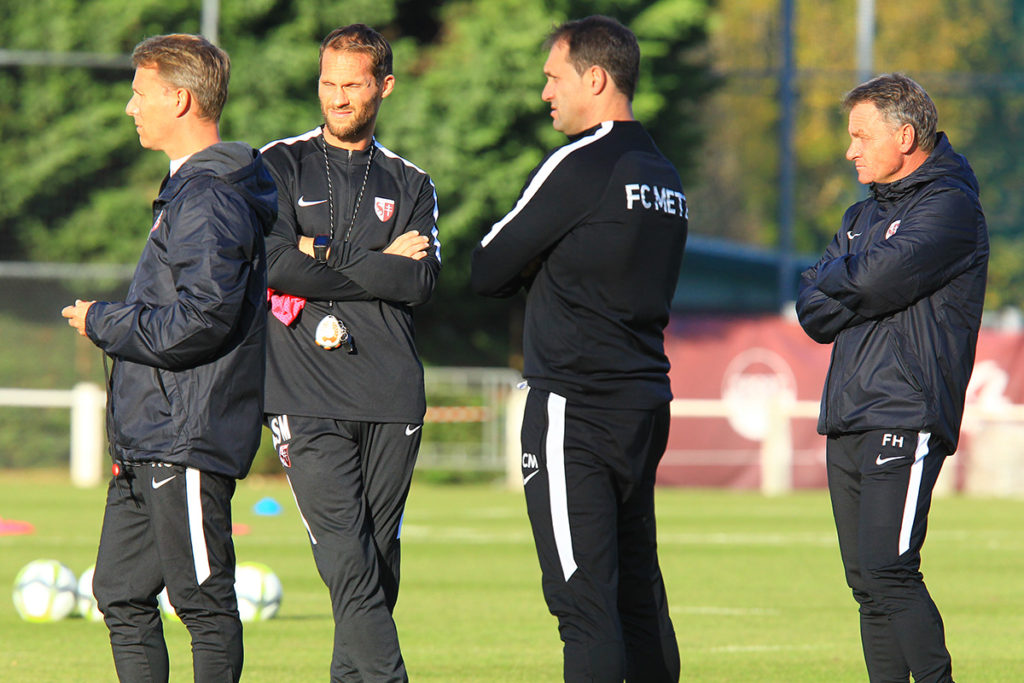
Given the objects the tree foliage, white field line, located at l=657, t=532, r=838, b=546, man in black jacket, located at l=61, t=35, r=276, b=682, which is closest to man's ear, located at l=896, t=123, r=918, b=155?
man in black jacket, located at l=61, t=35, r=276, b=682

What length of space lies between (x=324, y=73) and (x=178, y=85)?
0.95 metres

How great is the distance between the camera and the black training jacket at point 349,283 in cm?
610

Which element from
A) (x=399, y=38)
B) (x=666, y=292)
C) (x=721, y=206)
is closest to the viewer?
(x=666, y=292)

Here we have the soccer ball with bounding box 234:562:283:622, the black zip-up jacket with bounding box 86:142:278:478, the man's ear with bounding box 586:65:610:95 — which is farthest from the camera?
the soccer ball with bounding box 234:562:283:622

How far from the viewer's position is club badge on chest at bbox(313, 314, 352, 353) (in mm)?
6094

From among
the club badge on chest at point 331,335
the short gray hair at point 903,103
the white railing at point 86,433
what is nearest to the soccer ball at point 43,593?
the club badge on chest at point 331,335

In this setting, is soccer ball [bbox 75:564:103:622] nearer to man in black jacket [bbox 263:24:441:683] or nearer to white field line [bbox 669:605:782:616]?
white field line [bbox 669:605:782:616]

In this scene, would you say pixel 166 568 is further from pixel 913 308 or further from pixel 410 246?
pixel 913 308

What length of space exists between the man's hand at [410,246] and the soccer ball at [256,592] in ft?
11.9

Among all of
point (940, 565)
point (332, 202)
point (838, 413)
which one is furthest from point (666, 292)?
point (940, 565)

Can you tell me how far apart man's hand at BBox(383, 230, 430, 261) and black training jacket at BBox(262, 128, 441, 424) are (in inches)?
1.4

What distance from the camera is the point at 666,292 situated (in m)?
5.70

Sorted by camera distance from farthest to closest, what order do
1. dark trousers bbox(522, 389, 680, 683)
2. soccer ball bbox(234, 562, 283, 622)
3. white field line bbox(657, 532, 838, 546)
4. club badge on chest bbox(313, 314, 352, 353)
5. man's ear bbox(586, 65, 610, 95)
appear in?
white field line bbox(657, 532, 838, 546) → soccer ball bbox(234, 562, 283, 622) → club badge on chest bbox(313, 314, 352, 353) → man's ear bbox(586, 65, 610, 95) → dark trousers bbox(522, 389, 680, 683)

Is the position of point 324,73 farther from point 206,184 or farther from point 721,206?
point 721,206
